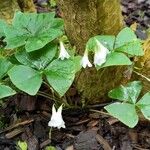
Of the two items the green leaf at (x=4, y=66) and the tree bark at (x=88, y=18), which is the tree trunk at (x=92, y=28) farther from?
the green leaf at (x=4, y=66)

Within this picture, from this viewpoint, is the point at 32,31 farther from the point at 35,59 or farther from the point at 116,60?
the point at 116,60

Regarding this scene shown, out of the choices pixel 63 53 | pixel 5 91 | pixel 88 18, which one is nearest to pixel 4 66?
pixel 5 91

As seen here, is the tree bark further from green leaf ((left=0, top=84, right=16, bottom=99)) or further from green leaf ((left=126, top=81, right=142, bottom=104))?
green leaf ((left=0, top=84, right=16, bottom=99))

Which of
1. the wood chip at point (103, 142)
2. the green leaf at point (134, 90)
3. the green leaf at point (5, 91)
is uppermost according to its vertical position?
the green leaf at point (5, 91)

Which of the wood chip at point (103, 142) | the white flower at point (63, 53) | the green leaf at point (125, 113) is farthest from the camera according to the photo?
the wood chip at point (103, 142)

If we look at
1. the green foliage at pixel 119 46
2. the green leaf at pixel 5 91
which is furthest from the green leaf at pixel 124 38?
the green leaf at pixel 5 91

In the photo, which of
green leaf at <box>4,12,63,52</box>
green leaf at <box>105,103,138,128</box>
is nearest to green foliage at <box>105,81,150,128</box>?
green leaf at <box>105,103,138,128</box>
